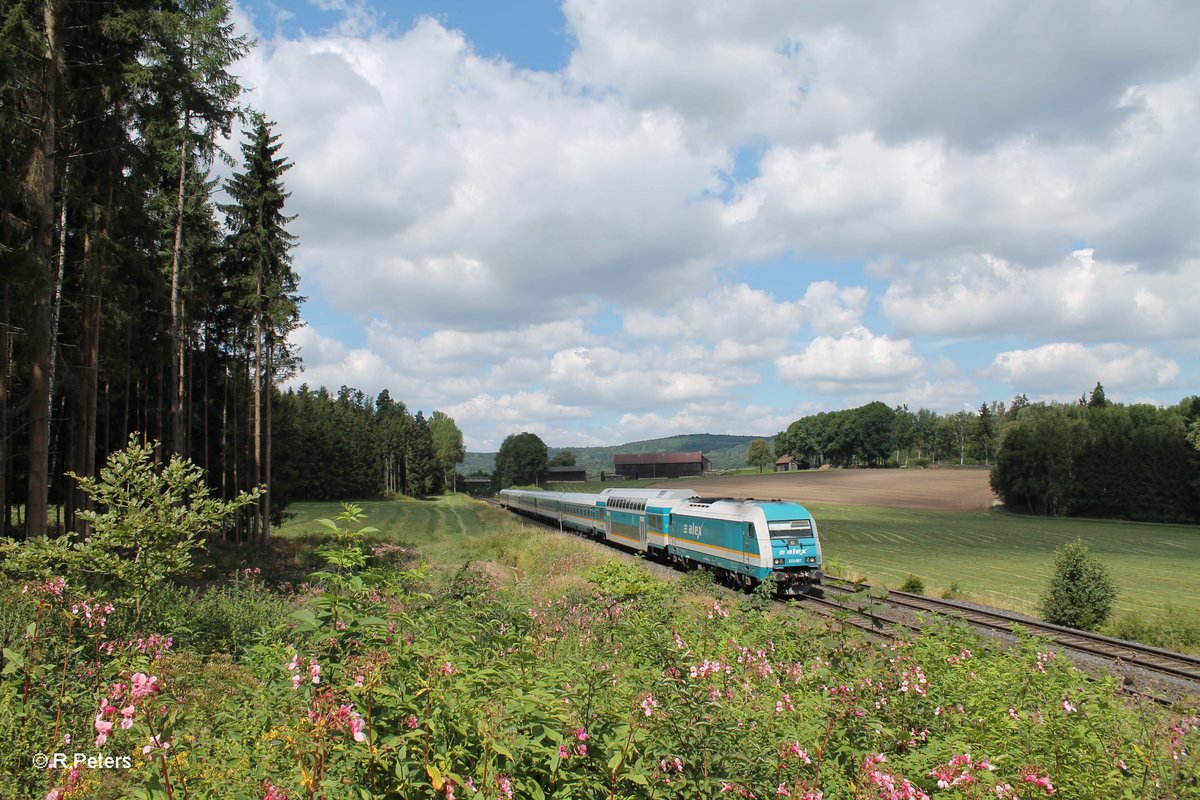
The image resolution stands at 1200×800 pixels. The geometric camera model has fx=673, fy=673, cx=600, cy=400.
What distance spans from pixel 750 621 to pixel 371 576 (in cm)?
766

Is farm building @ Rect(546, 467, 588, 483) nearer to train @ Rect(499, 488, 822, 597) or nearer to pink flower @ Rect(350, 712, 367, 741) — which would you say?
train @ Rect(499, 488, 822, 597)

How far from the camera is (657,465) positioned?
15825cm

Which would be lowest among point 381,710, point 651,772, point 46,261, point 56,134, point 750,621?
point 750,621

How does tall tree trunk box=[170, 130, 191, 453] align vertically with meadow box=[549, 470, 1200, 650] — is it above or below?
above

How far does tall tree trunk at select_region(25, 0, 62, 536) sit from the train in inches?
683

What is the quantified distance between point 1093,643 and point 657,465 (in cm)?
14165

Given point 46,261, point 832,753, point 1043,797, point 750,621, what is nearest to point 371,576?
point 832,753

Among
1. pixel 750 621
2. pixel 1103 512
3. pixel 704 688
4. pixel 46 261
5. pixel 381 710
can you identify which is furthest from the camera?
pixel 1103 512

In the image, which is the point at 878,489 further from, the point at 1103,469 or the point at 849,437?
the point at 849,437

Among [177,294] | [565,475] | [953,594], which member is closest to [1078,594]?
[953,594]

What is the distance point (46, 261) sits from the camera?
12641 millimetres

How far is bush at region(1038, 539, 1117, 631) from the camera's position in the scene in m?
19.9

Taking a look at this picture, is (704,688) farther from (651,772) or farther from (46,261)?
(46,261)

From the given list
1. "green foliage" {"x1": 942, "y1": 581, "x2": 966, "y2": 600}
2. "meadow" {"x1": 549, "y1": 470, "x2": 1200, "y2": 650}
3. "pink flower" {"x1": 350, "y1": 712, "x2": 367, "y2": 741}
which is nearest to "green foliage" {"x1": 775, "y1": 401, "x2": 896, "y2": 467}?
"meadow" {"x1": 549, "y1": 470, "x2": 1200, "y2": 650}
